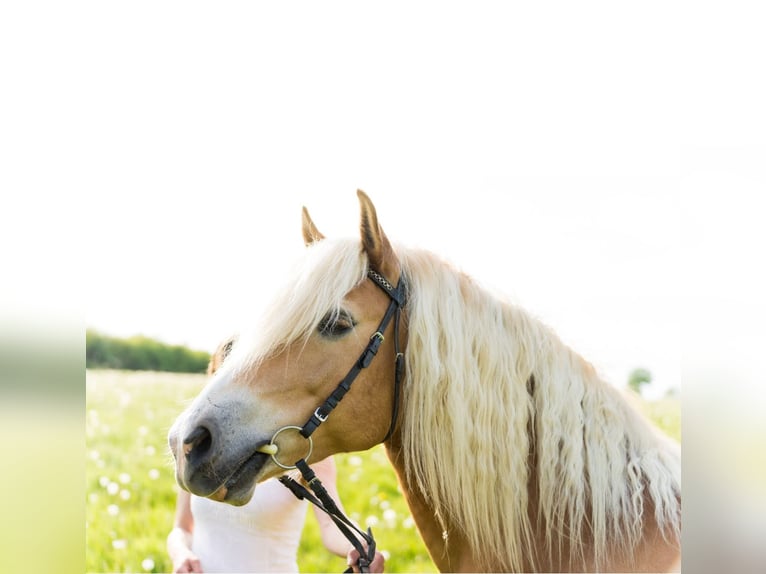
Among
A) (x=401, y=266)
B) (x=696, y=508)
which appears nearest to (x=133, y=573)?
(x=401, y=266)

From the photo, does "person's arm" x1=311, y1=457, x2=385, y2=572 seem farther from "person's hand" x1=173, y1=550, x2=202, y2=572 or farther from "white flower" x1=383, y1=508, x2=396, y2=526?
"white flower" x1=383, y1=508, x2=396, y2=526

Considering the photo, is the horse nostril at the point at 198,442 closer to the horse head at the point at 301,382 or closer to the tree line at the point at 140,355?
the horse head at the point at 301,382

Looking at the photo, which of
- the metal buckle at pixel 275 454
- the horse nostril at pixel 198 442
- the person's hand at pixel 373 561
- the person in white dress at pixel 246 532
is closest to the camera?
the horse nostril at pixel 198 442

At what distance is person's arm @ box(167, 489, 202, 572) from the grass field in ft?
4.10

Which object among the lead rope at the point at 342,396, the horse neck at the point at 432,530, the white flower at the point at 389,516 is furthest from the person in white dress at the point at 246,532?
the white flower at the point at 389,516

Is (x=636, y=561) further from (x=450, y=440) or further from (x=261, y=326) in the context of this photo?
(x=261, y=326)

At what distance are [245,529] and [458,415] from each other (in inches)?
48.9

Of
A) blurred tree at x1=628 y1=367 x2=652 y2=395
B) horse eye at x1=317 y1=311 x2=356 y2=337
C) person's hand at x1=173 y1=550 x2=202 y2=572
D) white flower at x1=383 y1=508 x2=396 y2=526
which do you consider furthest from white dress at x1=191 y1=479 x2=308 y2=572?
blurred tree at x1=628 y1=367 x2=652 y2=395

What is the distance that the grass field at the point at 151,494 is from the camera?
201 inches

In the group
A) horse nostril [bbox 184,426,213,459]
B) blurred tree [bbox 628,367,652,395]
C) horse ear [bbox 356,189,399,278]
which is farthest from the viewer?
blurred tree [bbox 628,367,652,395]

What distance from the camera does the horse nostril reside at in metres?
2.05

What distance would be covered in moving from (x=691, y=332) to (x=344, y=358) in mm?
1264

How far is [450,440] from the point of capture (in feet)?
7.47

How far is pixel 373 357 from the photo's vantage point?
7.45 ft
